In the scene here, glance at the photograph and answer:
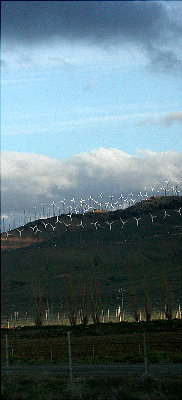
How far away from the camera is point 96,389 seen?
2817 cm

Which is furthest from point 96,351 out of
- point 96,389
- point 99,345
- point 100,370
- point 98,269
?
point 98,269

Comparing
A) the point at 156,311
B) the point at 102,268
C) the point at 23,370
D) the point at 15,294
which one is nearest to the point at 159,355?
the point at 23,370

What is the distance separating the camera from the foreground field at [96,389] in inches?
1049

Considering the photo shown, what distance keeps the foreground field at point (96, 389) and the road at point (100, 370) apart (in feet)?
8.98

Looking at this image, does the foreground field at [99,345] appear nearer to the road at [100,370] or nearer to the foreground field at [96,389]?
the road at [100,370]

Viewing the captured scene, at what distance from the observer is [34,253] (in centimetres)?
19125

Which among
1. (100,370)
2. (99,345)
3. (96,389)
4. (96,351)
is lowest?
(96,389)

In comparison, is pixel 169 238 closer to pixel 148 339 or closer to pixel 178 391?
pixel 148 339

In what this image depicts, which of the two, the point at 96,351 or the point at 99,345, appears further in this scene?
the point at 99,345

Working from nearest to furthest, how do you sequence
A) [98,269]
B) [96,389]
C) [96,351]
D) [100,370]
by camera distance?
[96,389]
[100,370]
[96,351]
[98,269]

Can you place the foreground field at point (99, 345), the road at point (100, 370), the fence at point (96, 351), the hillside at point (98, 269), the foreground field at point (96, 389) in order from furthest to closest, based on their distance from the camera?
the hillside at point (98, 269)
the foreground field at point (99, 345)
the fence at point (96, 351)
the road at point (100, 370)
the foreground field at point (96, 389)

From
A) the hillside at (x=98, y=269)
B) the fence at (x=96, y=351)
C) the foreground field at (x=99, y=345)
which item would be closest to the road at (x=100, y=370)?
the fence at (x=96, y=351)

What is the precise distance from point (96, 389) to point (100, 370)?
Result: 885 centimetres

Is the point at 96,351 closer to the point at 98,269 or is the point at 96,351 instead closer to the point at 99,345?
the point at 99,345
